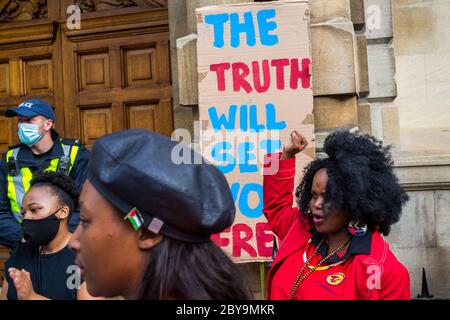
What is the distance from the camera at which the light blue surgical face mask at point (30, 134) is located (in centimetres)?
480

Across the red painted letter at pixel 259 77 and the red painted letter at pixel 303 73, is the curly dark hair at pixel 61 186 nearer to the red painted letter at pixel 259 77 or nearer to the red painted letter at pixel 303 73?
the red painted letter at pixel 259 77

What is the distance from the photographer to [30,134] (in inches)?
189

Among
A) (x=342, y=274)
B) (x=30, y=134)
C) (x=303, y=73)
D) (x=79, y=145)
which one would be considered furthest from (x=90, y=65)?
(x=342, y=274)

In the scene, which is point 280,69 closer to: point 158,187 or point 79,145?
point 79,145

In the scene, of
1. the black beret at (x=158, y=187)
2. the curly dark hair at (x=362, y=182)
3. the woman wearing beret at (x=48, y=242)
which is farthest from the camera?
the woman wearing beret at (x=48, y=242)

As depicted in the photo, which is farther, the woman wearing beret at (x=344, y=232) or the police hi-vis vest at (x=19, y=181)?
the police hi-vis vest at (x=19, y=181)

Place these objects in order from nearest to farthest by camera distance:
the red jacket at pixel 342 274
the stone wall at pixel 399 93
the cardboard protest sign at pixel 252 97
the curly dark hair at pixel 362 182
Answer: the red jacket at pixel 342 274, the curly dark hair at pixel 362 182, the cardboard protest sign at pixel 252 97, the stone wall at pixel 399 93

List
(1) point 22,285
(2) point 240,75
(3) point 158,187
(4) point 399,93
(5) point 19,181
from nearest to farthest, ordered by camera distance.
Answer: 1. (3) point 158,187
2. (1) point 22,285
3. (5) point 19,181
4. (2) point 240,75
5. (4) point 399,93

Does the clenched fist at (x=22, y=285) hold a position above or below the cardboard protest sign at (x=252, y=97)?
below

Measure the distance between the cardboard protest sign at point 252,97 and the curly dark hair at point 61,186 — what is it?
128 cm

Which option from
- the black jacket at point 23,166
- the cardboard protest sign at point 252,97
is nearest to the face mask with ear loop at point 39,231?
the black jacket at point 23,166

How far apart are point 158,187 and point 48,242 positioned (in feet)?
7.53

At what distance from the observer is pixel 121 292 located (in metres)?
1.70
